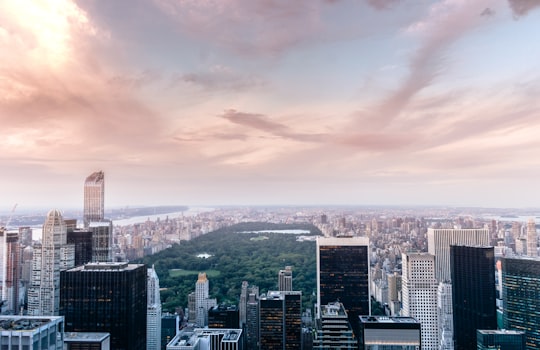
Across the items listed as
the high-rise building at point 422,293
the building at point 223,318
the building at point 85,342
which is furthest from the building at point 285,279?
the building at point 85,342

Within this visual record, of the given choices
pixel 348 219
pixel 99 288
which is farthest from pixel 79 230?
pixel 348 219

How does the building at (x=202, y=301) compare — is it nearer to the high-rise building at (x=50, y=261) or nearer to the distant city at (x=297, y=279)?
the distant city at (x=297, y=279)

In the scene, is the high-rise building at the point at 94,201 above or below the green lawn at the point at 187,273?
above

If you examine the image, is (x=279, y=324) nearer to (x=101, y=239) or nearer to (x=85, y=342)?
(x=85, y=342)

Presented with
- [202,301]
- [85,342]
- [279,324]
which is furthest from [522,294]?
[85,342]

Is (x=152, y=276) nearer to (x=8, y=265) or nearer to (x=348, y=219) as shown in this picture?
(x=8, y=265)

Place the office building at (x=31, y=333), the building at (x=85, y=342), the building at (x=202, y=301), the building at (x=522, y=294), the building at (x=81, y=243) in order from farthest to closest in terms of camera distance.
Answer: the building at (x=81, y=243) < the building at (x=202, y=301) < the building at (x=522, y=294) < the building at (x=85, y=342) < the office building at (x=31, y=333)
